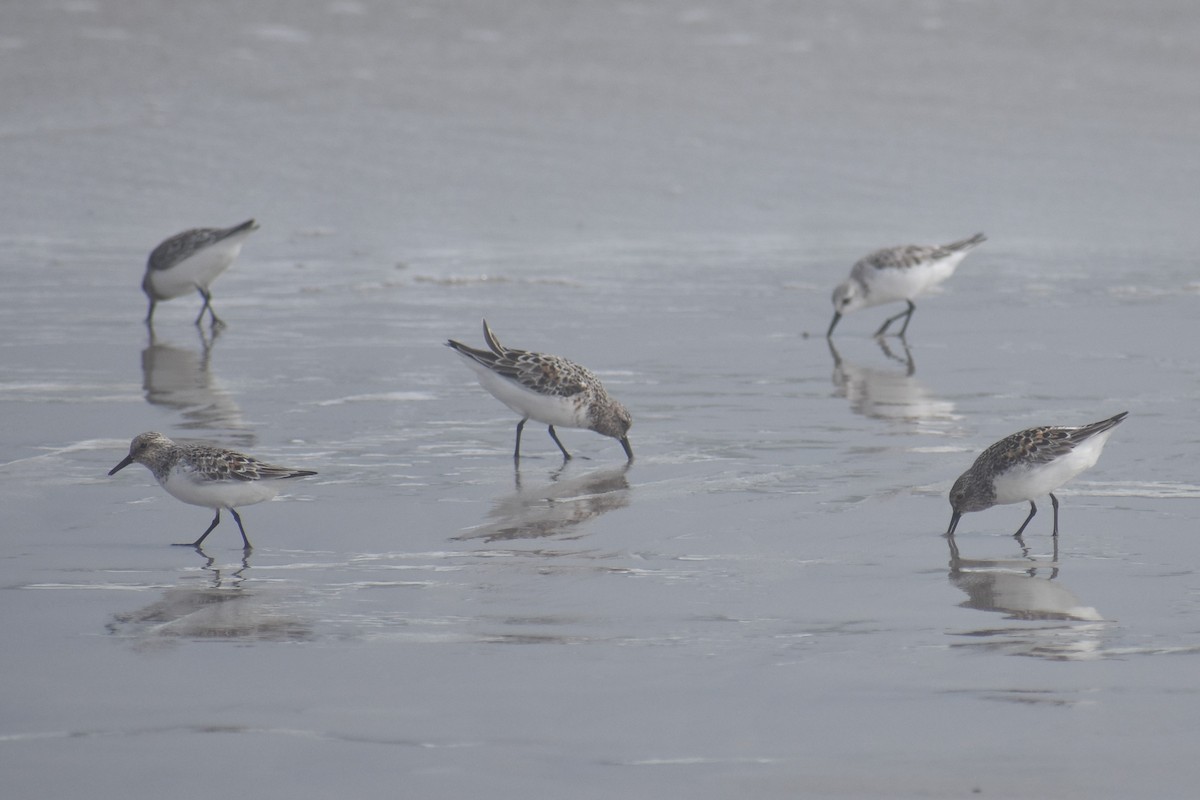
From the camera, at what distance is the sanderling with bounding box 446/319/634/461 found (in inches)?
379

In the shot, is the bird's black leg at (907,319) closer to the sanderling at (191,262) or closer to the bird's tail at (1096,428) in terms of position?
the sanderling at (191,262)

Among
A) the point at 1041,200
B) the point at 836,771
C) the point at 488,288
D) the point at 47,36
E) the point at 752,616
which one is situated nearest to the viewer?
the point at 836,771

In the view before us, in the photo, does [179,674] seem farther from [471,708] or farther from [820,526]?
[820,526]

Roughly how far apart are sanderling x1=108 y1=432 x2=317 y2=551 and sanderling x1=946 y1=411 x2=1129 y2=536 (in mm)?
3109

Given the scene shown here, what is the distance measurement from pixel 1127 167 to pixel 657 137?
22.0 feet

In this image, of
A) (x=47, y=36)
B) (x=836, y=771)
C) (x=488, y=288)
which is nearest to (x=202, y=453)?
(x=836, y=771)

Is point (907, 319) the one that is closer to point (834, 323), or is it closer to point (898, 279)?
point (898, 279)

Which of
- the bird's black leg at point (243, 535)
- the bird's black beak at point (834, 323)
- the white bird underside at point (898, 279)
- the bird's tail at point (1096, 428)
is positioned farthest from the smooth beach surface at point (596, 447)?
the bird's black beak at point (834, 323)

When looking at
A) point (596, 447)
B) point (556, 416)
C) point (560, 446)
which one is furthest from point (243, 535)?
point (596, 447)

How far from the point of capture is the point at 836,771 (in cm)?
498

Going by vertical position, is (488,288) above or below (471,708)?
above

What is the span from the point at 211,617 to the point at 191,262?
8387 mm

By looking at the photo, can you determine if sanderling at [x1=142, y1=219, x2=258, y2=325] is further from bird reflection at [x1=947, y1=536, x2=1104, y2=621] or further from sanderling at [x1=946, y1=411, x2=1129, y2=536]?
bird reflection at [x1=947, y1=536, x2=1104, y2=621]

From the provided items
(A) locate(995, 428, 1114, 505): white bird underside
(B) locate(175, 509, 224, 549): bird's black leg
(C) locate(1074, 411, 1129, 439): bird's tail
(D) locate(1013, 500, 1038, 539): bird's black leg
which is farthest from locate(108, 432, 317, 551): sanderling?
(C) locate(1074, 411, 1129, 439): bird's tail
